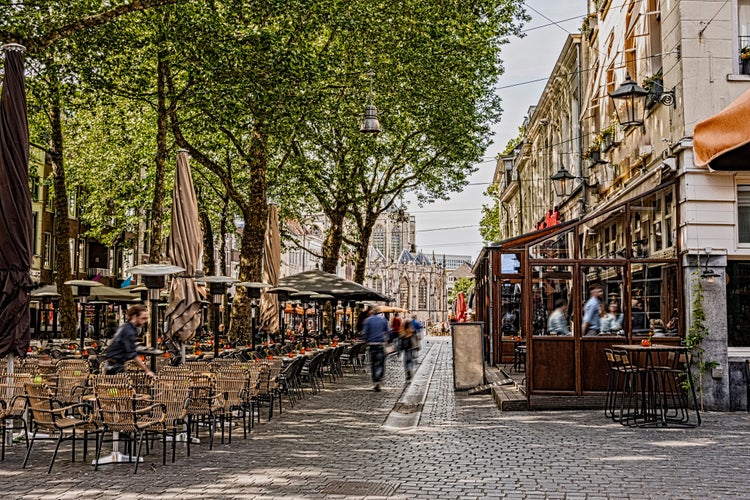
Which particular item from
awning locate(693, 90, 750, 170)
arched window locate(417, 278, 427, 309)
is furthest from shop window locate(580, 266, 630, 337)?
arched window locate(417, 278, 427, 309)

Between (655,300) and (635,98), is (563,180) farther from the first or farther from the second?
(655,300)

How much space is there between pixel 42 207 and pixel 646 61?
3796 cm

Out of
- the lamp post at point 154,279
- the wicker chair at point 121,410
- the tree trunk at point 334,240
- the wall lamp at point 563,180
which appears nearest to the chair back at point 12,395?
the wicker chair at point 121,410

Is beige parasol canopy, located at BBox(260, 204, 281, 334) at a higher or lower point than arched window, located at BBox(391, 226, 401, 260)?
lower

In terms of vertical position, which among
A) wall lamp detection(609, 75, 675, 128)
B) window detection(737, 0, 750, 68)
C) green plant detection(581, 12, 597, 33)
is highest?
green plant detection(581, 12, 597, 33)

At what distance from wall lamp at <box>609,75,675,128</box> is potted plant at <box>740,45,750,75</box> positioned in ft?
3.99

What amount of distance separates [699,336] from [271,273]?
12.2m

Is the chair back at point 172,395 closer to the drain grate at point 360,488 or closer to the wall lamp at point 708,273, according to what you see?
the drain grate at point 360,488

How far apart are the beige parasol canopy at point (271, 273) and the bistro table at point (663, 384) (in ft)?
35.2

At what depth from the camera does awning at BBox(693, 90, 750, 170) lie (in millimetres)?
11055

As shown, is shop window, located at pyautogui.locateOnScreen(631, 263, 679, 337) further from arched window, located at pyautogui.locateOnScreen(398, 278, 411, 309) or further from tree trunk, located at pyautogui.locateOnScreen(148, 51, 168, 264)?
arched window, located at pyautogui.locateOnScreen(398, 278, 411, 309)

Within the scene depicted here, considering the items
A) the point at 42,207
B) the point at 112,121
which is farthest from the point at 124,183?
the point at 42,207

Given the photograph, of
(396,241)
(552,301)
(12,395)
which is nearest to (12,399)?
(12,395)

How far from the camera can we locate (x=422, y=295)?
443 feet
